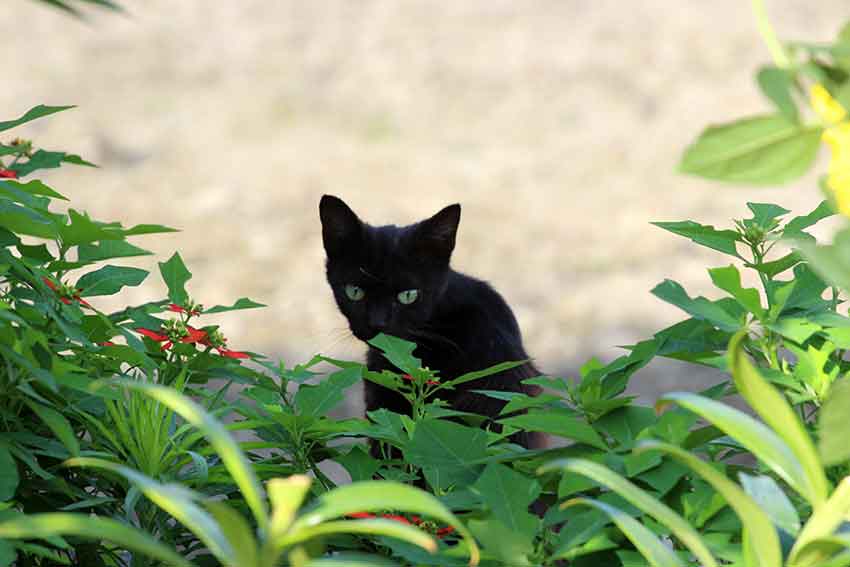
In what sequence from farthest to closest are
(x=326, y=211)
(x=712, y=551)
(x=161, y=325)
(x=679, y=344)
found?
1. (x=326, y=211)
2. (x=161, y=325)
3. (x=679, y=344)
4. (x=712, y=551)

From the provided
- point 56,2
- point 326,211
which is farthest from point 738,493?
point 326,211

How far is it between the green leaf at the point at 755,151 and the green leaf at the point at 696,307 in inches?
14.4

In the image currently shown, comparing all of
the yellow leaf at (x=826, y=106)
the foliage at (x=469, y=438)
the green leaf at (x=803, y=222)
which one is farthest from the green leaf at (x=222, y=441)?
the green leaf at (x=803, y=222)

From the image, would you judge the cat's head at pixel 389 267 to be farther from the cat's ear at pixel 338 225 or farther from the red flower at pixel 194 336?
the red flower at pixel 194 336

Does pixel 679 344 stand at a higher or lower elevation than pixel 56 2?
lower

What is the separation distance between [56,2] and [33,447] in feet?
1.81

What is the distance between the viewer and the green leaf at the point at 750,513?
2.35ft

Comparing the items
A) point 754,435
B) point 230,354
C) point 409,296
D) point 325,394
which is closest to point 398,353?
point 325,394

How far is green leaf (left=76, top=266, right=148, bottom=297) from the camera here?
1.30 meters

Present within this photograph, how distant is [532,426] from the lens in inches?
38.0

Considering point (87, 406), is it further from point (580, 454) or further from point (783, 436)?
point (783, 436)

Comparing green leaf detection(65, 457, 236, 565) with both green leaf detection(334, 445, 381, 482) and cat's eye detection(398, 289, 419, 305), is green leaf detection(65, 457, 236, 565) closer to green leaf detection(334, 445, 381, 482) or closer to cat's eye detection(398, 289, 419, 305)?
green leaf detection(334, 445, 381, 482)

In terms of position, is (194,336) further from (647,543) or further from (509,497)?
(647,543)

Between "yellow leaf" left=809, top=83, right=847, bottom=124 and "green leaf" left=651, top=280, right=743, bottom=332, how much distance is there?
34cm
